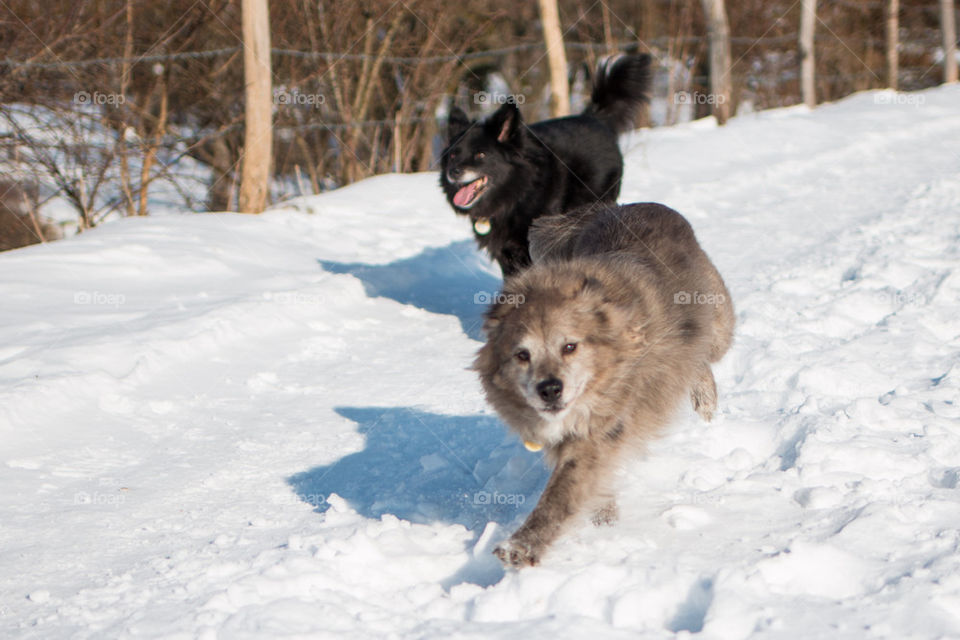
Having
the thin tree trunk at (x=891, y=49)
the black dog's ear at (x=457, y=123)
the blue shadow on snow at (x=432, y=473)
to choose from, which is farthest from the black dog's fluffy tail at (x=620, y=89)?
the thin tree trunk at (x=891, y=49)

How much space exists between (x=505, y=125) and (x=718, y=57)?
28.2 ft

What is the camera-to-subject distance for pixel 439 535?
3111 millimetres

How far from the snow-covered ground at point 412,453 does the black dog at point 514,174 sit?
54 cm

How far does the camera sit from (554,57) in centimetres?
1115

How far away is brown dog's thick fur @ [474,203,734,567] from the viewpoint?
3.05 meters

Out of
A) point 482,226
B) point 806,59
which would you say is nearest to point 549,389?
point 482,226

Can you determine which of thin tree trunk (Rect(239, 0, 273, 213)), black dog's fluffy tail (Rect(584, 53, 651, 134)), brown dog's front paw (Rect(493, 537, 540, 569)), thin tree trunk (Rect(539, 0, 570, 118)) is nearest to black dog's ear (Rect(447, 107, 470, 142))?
black dog's fluffy tail (Rect(584, 53, 651, 134))

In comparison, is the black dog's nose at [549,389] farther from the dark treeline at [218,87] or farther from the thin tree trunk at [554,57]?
the thin tree trunk at [554,57]

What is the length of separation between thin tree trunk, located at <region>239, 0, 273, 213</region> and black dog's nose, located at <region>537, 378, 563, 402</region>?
19.9 ft

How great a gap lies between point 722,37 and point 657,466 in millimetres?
11608

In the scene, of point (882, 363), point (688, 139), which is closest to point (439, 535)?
point (882, 363)

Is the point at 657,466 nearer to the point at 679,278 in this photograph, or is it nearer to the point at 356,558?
the point at 679,278

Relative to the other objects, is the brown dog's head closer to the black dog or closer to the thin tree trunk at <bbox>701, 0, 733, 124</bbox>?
the black dog

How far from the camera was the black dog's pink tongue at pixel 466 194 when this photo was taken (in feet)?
21.2
